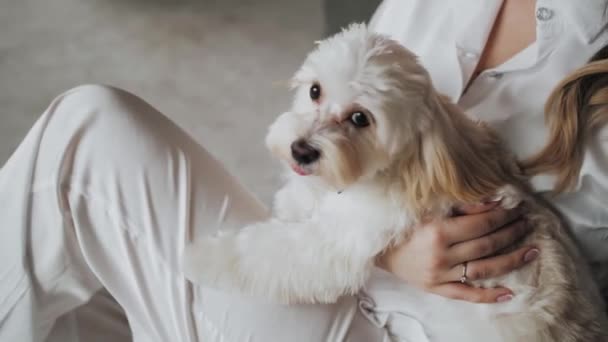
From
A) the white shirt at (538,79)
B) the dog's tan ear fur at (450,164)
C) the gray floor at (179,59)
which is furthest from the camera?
the gray floor at (179,59)

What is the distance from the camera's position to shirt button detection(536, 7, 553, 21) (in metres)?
0.87

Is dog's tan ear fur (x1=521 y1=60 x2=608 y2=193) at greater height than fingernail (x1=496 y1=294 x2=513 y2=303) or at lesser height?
greater

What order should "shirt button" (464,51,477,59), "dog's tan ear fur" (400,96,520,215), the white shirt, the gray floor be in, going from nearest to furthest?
"dog's tan ear fur" (400,96,520,215) < the white shirt < "shirt button" (464,51,477,59) < the gray floor

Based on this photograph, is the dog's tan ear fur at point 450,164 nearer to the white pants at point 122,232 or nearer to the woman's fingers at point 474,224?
the woman's fingers at point 474,224

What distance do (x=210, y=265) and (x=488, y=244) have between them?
356mm

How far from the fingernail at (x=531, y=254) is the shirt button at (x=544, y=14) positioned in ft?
1.09

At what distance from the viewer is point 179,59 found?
6.38 feet

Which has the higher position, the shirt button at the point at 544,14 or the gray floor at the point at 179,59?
the shirt button at the point at 544,14

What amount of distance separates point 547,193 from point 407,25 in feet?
1.24

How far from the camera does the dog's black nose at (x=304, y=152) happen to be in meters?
0.72

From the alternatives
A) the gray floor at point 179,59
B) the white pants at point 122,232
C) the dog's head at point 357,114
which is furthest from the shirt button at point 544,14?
the gray floor at point 179,59

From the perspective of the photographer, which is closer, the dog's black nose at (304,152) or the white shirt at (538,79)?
the dog's black nose at (304,152)

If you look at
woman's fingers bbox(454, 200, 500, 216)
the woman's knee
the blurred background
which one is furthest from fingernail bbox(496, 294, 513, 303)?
the blurred background

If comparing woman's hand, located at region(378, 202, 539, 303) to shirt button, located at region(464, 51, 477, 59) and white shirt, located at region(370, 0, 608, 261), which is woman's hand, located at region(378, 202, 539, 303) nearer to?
white shirt, located at region(370, 0, 608, 261)
